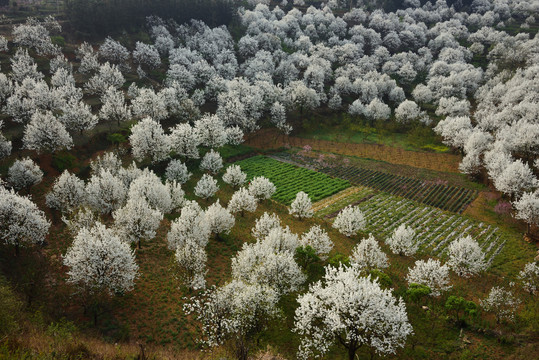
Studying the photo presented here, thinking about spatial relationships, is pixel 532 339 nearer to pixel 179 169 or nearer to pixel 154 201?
pixel 154 201

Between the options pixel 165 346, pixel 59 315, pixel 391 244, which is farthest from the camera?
pixel 391 244

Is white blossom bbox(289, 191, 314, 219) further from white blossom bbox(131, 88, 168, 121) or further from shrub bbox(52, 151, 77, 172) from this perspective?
white blossom bbox(131, 88, 168, 121)

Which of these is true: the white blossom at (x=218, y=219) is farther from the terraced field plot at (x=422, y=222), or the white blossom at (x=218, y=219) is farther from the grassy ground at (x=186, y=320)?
the terraced field plot at (x=422, y=222)

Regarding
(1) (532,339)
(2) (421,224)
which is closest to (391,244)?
(2) (421,224)

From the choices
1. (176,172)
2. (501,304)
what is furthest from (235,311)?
(176,172)

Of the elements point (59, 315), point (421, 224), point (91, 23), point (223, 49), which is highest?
point (91, 23)

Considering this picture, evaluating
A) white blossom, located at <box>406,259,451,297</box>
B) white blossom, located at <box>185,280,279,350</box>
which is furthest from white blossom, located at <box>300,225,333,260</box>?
white blossom, located at <box>185,280,279,350</box>
